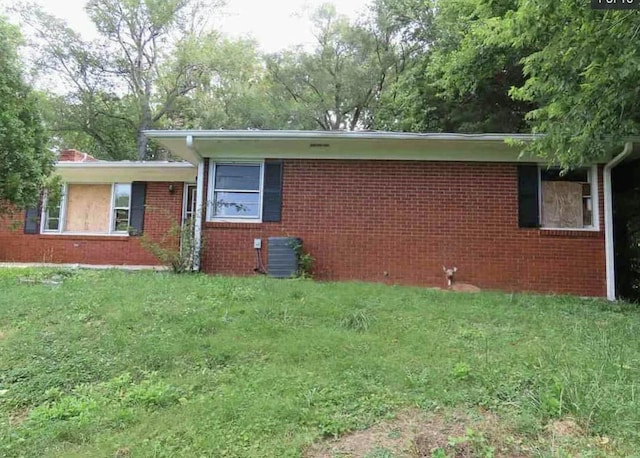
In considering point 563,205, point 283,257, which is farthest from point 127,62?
point 563,205

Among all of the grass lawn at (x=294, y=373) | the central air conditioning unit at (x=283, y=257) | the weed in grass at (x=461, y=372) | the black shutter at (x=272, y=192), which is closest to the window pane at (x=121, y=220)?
the black shutter at (x=272, y=192)

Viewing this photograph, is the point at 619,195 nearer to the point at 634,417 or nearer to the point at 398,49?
the point at 634,417

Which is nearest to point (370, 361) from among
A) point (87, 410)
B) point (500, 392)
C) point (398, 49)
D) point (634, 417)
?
point (500, 392)

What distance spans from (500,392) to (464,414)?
421mm

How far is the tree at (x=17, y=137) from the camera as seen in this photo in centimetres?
Result: 764

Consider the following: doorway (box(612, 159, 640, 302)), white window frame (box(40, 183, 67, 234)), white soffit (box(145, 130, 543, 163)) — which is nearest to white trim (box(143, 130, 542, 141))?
white soffit (box(145, 130, 543, 163))

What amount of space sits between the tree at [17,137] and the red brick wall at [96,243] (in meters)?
2.95

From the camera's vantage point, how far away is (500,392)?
3076 mm

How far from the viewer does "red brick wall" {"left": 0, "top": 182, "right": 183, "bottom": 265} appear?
11234 millimetres

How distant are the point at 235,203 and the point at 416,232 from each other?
11.6 feet

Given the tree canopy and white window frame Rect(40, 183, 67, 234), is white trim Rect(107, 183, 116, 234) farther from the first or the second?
the tree canopy

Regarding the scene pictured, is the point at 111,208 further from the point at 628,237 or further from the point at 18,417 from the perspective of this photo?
the point at 628,237

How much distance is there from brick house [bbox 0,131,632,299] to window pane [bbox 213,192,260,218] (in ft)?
0.06

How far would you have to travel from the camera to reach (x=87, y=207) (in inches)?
464
